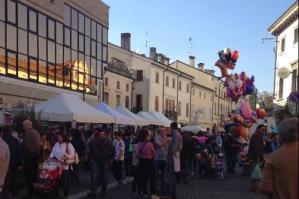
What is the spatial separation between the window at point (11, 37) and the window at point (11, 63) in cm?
36

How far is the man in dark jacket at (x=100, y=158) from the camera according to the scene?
12680 millimetres

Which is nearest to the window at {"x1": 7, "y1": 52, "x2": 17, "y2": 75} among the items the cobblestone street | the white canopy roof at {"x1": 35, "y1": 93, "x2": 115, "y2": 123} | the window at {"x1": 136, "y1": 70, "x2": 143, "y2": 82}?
the white canopy roof at {"x1": 35, "y1": 93, "x2": 115, "y2": 123}

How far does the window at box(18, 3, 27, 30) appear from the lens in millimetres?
25859

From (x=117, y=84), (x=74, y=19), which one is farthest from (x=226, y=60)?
(x=117, y=84)

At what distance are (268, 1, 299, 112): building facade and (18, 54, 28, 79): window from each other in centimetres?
1874

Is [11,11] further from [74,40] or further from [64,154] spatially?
[64,154]

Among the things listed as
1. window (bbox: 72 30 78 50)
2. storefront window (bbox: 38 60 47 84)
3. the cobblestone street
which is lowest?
the cobblestone street

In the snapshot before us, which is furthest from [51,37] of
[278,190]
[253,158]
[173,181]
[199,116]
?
[199,116]

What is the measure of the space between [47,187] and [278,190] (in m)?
7.66

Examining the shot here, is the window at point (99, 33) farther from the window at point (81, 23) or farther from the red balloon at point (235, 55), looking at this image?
the red balloon at point (235, 55)

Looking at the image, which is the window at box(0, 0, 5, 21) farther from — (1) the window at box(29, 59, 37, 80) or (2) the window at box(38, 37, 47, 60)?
(2) the window at box(38, 37, 47, 60)

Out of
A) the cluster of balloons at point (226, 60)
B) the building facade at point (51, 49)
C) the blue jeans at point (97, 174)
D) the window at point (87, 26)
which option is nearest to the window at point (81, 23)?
the building facade at point (51, 49)

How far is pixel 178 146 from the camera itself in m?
12.2

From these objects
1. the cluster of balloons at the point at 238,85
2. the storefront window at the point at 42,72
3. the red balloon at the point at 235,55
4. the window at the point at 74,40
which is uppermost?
the window at the point at 74,40
